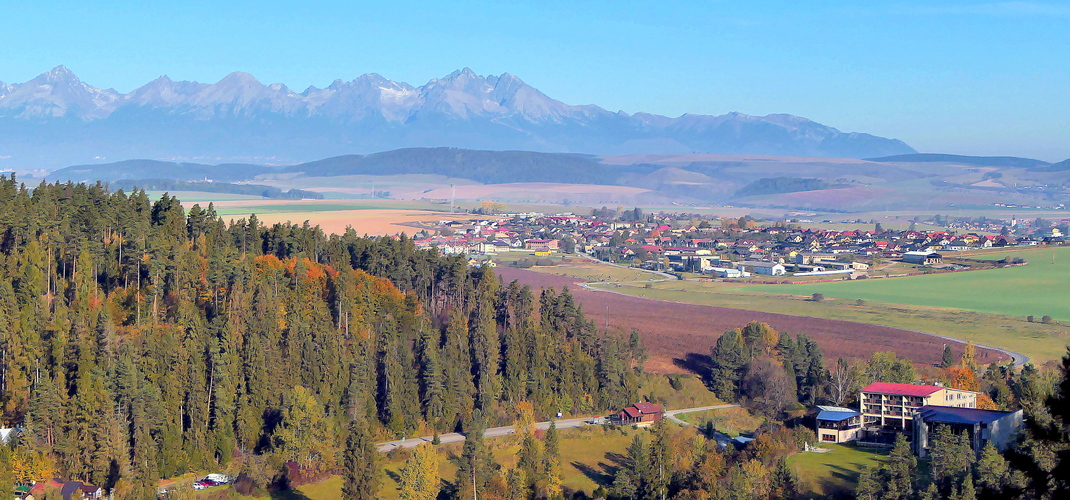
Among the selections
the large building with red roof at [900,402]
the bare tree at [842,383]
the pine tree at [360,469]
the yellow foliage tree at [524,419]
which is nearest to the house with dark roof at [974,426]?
the large building with red roof at [900,402]

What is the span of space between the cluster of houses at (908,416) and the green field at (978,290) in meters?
A: 26.7

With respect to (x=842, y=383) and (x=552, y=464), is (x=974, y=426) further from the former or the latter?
(x=552, y=464)

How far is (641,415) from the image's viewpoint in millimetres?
43656

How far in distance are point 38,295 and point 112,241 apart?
21.5ft

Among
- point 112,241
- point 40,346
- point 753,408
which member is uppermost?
point 112,241

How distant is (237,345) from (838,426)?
22041mm

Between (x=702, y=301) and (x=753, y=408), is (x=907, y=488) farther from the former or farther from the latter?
(x=702, y=301)

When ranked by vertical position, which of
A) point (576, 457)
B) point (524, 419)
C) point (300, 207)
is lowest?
point (576, 457)

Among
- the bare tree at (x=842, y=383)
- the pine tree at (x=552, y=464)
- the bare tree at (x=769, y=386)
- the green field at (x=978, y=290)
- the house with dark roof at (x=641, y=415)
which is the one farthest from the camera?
the green field at (x=978, y=290)

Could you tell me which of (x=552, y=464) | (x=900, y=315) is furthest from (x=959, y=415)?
(x=900, y=315)

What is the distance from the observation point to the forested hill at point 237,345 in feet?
119

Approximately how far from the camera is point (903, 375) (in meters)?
45.2

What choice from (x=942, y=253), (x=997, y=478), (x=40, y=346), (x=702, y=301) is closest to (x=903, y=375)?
(x=997, y=478)

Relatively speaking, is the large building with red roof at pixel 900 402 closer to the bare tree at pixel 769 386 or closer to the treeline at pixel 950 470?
the treeline at pixel 950 470
